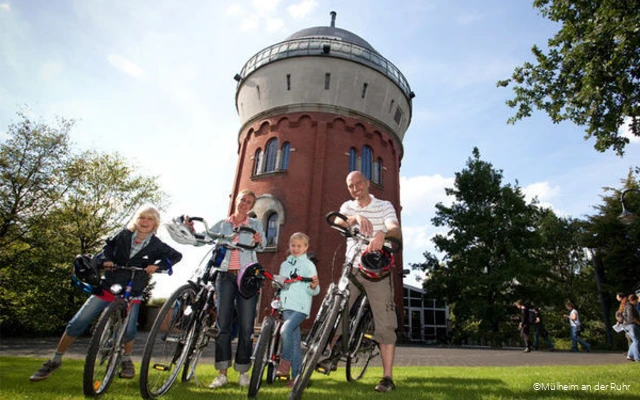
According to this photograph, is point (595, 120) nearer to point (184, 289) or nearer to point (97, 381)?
point (184, 289)

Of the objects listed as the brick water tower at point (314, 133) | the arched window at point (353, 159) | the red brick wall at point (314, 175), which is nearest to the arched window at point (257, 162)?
the brick water tower at point (314, 133)

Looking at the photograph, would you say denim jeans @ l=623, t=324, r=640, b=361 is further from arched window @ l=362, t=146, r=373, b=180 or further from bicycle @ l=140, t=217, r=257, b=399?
arched window @ l=362, t=146, r=373, b=180

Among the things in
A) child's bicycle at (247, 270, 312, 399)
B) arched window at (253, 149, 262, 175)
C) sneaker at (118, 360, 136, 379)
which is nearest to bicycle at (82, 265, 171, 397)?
sneaker at (118, 360, 136, 379)

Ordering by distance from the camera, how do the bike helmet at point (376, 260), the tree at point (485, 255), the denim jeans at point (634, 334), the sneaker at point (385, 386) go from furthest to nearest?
the tree at point (485, 255)
the denim jeans at point (634, 334)
the sneaker at point (385, 386)
the bike helmet at point (376, 260)

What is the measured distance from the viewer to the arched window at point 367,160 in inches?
664

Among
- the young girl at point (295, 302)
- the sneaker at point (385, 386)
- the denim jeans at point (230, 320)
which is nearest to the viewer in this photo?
the sneaker at point (385, 386)

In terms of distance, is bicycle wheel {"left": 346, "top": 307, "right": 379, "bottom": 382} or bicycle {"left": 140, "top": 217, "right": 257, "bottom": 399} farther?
bicycle wheel {"left": 346, "top": 307, "right": 379, "bottom": 382}

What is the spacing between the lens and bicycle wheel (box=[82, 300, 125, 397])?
2777 millimetres

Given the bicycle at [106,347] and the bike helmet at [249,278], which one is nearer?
the bicycle at [106,347]

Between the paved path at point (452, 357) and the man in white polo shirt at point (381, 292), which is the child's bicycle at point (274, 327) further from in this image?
the paved path at point (452, 357)

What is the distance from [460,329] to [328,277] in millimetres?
8940

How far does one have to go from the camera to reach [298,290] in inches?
157

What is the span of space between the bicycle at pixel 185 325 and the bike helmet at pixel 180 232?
0.02m

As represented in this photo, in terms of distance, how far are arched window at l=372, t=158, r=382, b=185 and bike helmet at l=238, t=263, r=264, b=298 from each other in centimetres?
1377
